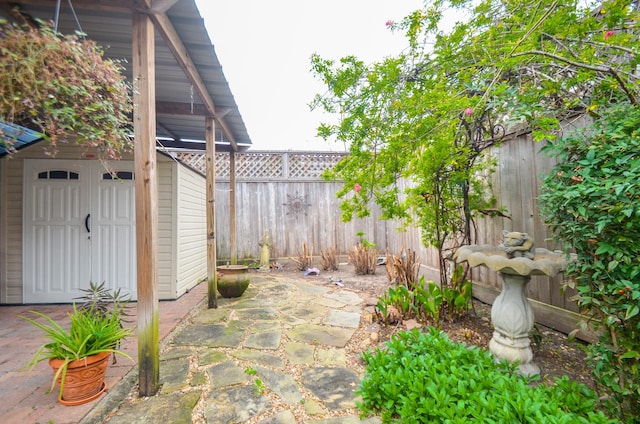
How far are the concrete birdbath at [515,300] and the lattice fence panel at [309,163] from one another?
4537 millimetres

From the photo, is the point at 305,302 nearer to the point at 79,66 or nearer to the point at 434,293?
the point at 434,293

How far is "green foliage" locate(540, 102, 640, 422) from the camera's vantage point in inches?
46.6

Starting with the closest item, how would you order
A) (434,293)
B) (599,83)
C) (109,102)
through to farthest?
(109,102)
(599,83)
(434,293)

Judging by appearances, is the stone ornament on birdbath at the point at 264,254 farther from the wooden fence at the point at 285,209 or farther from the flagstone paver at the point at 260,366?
the flagstone paver at the point at 260,366

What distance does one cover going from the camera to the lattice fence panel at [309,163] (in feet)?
20.0

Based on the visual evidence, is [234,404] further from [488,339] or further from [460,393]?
[488,339]

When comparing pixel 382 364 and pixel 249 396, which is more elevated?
pixel 382 364

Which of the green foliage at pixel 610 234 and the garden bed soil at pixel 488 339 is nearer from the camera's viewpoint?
the green foliage at pixel 610 234

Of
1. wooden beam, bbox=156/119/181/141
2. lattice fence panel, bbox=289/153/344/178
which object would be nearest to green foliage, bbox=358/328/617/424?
wooden beam, bbox=156/119/181/141

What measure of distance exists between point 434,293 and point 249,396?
5.87ft

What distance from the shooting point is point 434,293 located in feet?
8.36

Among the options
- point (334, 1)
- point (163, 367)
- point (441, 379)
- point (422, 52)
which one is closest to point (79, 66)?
point (163, 367)

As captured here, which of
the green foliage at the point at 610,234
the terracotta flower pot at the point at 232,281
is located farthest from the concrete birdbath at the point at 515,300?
the terracotta flower pot at the point at 232,281

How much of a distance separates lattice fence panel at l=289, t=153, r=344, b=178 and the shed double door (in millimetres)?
3204
